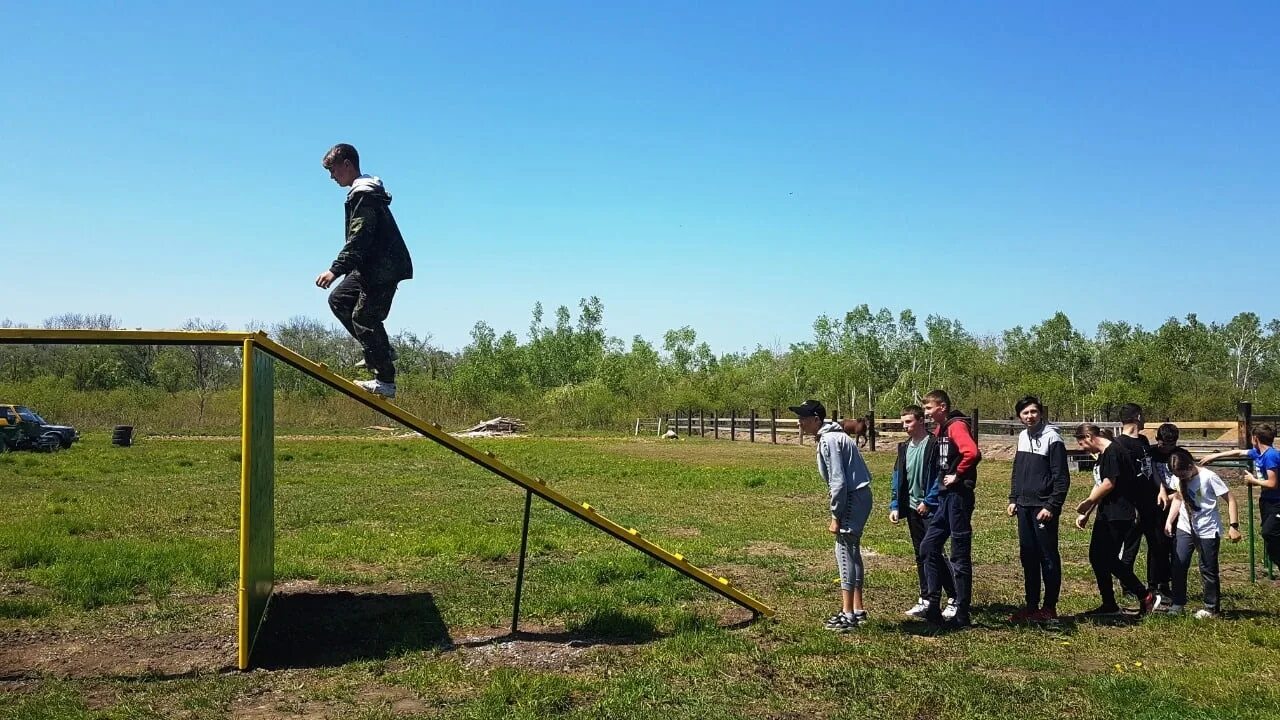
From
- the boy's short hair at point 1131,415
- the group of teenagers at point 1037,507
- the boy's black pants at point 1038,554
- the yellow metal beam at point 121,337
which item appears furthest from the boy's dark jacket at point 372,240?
the boy's short hair at point 1131,415

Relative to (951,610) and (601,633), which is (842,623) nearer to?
(951,610)

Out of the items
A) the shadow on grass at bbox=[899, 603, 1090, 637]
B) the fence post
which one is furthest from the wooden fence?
the shadow on grass at bbox=[899, 603, 1090, 637]

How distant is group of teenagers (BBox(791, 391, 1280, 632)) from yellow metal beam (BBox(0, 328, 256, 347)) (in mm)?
4324

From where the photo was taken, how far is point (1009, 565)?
1024 centimetres

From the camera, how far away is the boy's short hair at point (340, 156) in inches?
260

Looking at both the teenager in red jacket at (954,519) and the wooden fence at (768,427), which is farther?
the wooden fence at (768,427)

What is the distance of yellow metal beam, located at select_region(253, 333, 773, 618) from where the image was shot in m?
6.45

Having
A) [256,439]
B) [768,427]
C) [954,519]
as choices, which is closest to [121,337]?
[256,439]

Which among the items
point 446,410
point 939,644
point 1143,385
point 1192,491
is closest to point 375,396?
point 939,644

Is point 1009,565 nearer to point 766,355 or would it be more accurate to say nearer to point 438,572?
point 438,572

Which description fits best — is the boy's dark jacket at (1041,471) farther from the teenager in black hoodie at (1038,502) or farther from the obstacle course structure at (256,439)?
the obstacle course structure at (256,439)

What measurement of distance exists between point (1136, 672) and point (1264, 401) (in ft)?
183

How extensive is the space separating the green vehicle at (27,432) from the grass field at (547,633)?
15.3 meters

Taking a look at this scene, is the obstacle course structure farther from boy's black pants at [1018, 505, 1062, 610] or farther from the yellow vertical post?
boy's black pants at [1018, 505, 1062, 610]
